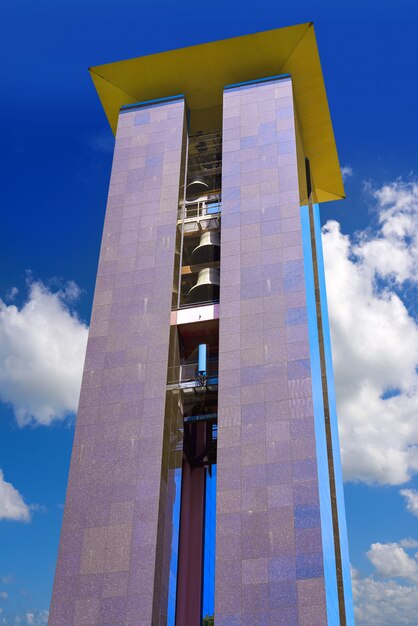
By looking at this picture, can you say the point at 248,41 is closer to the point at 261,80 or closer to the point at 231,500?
the point at 261,80

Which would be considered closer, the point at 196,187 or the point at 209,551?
the point at 209,551

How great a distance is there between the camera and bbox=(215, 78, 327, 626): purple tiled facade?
73.2 ft

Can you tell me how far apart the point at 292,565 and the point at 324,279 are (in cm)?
2430

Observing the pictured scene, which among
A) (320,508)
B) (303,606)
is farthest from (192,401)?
(303,606)

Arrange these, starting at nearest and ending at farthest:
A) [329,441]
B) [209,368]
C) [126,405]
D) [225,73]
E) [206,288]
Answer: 1. [126,405]
2. [209,368]
3. [206,288]
4. [329,441]
5. [225,73]

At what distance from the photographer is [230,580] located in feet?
74.4

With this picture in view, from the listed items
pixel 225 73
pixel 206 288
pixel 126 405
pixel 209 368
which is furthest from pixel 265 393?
pixel 225 73

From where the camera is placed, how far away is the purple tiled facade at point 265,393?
2231 cm

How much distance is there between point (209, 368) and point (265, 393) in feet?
14.0

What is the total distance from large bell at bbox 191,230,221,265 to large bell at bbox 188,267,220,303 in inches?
55.7

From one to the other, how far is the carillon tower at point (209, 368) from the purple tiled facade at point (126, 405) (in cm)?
7

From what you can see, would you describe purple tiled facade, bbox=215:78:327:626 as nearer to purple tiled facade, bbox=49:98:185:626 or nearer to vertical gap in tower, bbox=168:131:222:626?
vertical gap in tower, bbox=168:131:222:626

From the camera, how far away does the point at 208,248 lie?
3475cm

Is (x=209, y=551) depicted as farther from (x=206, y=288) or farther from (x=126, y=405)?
Result: (x=206, y=288)
